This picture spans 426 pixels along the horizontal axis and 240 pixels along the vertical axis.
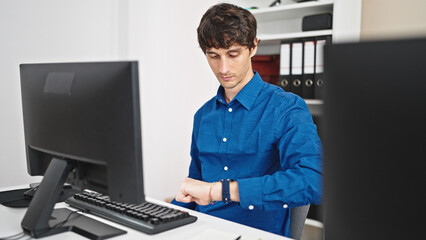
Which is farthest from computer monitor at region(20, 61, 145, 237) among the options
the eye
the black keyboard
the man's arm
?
the eye

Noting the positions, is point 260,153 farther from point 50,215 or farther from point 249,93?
point 50,215

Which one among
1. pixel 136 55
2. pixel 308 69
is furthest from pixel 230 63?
pixel 136 55

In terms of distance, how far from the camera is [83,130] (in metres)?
0.88

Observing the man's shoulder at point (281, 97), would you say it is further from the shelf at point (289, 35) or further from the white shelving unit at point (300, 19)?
the shelf at point (289, 35)

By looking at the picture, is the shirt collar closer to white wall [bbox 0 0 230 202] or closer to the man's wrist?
the man's wrist

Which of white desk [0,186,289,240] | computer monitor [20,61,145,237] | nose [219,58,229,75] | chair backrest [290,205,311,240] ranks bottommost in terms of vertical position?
chair backrest [290,205,311,240]

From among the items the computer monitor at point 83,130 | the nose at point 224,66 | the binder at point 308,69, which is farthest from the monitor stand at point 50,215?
the binder at point 308,69

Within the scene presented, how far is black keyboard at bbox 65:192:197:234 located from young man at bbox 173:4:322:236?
0.06 m

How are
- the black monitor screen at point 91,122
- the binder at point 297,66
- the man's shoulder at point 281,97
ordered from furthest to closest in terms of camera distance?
the binder at point 297,66 → the man's shoulder at point 281,97 → the black monitor screen at point 91,122

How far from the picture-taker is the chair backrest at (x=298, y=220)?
3.82 ft

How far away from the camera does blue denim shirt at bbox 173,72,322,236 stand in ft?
3.46

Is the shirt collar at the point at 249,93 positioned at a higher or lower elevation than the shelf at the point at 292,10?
lower

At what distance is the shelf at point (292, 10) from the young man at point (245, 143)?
37.9 inches

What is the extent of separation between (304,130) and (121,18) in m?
1.80
